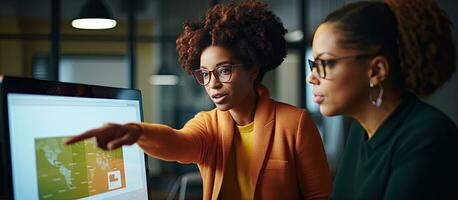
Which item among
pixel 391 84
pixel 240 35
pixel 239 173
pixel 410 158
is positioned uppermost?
pixel 240 35

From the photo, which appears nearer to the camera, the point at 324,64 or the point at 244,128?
the point at 324,64

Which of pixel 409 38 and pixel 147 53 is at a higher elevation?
pixel 147 53

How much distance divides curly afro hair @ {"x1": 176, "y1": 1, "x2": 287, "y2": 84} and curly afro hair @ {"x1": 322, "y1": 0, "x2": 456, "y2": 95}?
376 millimetres

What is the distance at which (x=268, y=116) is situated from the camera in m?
1.46

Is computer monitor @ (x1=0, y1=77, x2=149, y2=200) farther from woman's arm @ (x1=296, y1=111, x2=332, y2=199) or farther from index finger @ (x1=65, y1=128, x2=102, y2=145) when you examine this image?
woman's arm @ (x1=296, y1=111, x2=332, y2=199)

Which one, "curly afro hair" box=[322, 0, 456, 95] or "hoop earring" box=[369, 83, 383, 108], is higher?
"curly afro hair" box=[322, 0, 456, 95]

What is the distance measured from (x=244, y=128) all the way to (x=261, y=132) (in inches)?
2.4

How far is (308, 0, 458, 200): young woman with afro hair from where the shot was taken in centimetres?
95

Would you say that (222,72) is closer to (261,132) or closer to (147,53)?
(261,132)

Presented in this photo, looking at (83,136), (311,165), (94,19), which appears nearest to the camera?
(83,136)

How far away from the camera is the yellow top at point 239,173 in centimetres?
142

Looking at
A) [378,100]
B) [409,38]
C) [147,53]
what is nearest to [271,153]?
[378,100]

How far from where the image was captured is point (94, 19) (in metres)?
3.25

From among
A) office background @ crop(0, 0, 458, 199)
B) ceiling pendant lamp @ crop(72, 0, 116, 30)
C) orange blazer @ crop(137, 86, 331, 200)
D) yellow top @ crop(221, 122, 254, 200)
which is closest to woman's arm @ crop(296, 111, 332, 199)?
orange blazer @ crop(137, 86, 331, 200)
